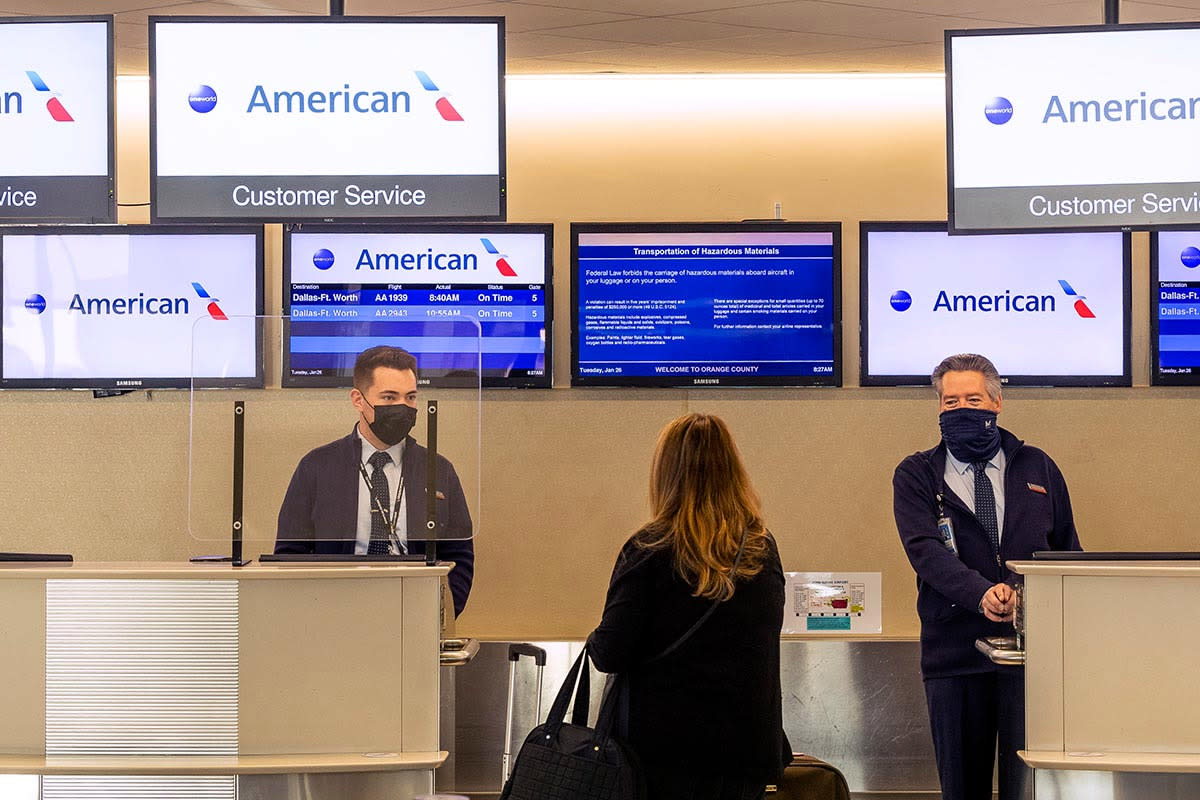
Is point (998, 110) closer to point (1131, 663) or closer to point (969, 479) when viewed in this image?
point (969, 479)

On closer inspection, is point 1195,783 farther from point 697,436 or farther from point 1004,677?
point 697,436

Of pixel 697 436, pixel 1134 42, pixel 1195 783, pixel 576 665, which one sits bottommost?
pixel 1195 783

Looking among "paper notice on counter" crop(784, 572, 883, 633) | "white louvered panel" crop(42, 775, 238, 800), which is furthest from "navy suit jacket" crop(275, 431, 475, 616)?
"paper notice on counter" crop(784, 572, 883, 633)

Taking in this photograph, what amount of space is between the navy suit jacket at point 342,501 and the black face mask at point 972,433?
1455 mm

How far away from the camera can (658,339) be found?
5.32 meters

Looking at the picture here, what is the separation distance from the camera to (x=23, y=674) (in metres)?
3.12

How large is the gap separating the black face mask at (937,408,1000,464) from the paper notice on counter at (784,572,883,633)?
169 cm

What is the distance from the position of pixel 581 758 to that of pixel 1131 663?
1.32 metres

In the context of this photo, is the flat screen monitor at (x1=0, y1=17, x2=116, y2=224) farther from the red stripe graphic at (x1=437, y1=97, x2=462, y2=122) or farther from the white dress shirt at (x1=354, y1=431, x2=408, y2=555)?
the white dress shirt at (x1=354, y1=431, x2=408, y2=555)

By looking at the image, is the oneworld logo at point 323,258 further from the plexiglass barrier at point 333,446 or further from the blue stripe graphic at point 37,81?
the plexiglass barrier at point 333,446

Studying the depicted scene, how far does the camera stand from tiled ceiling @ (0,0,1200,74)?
4.48m

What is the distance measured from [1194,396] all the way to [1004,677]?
2381mm

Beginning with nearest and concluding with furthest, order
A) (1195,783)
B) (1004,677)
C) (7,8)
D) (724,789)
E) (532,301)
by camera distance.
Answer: (724,789)
(1195,783)
(1004,677)
(7,8)
(532,301)

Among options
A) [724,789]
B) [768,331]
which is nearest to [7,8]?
[768,331]
